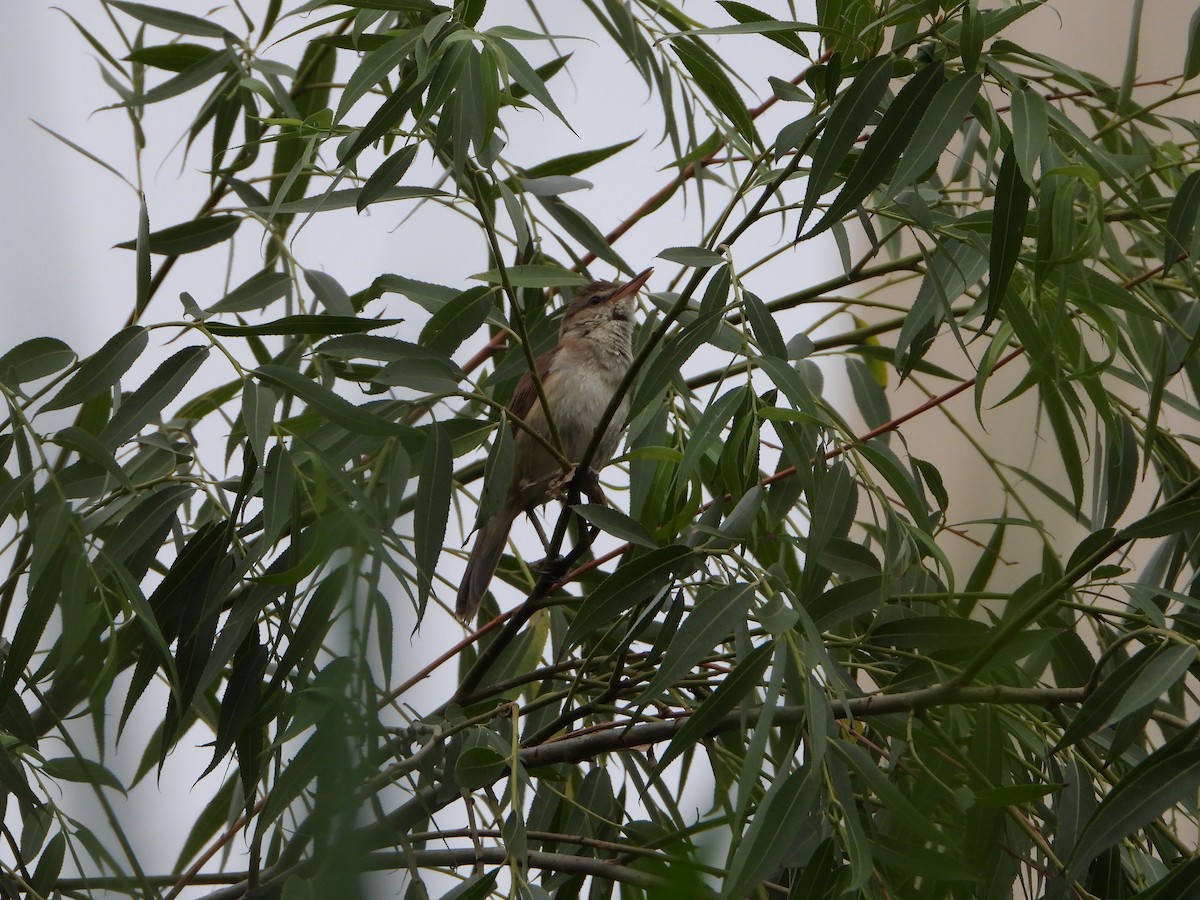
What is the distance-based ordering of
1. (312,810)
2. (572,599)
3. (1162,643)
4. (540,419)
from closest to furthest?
(312,810), (1162,643), (572,599), (540,419)

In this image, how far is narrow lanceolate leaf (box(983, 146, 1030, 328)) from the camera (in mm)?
1198

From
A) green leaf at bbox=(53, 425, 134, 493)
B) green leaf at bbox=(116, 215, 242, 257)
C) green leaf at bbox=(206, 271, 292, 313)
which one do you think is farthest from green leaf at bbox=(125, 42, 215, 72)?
green leaf at bbox=(53, 425, 134, 493)

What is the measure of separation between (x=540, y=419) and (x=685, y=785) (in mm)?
1311

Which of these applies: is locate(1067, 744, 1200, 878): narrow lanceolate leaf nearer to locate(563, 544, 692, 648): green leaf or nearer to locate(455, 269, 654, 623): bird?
locate(563, 544, 692, 648): green leaf

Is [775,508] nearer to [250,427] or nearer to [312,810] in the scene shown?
[250,427]

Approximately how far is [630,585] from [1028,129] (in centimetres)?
62

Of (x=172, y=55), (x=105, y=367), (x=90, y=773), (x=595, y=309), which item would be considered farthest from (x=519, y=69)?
(x=595, y=309)

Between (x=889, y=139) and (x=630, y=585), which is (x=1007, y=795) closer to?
(x=630, y=585)

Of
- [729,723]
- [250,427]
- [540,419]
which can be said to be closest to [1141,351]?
[729,723]

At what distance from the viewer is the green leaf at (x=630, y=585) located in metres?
1.31

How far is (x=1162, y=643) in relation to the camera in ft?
4.04

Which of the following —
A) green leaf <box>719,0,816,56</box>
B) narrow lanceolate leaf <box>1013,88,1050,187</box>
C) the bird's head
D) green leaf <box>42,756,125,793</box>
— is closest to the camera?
green leaf <box>42,756,125,793</box>

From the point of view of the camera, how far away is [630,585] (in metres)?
1.32

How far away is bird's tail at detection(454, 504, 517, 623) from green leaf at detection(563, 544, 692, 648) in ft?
3.37
